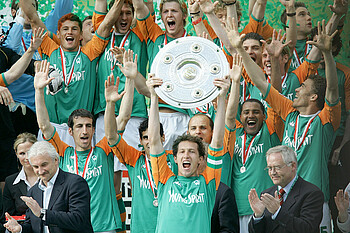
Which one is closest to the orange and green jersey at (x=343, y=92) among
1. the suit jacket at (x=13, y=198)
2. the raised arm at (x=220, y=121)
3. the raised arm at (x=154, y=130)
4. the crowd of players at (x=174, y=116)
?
the crowd of players at (x=174, y=116)

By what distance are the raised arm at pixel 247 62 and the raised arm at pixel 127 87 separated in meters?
0.93

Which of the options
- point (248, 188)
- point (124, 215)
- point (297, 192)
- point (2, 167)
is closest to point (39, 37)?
point (2, 167)

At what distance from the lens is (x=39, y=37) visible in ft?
24.5

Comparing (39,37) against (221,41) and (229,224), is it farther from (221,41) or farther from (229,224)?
(229,224)

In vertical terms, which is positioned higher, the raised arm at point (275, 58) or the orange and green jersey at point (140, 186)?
the raised arm at point (275, 58)

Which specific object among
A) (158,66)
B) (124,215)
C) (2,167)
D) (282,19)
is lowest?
(124,215)

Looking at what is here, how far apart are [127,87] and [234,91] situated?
1.05 metres

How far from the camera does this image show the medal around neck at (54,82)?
7445 millimetres

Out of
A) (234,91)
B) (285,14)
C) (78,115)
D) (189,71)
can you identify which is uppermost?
(285,14)

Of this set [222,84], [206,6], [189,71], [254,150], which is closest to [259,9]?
[206,6]

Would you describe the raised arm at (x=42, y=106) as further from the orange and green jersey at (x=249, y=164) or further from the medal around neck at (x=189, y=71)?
the orange and green jersey at (x=249, y=164)

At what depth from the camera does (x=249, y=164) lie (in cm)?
693

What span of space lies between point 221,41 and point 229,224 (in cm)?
214

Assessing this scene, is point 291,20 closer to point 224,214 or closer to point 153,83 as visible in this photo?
point 153,83
